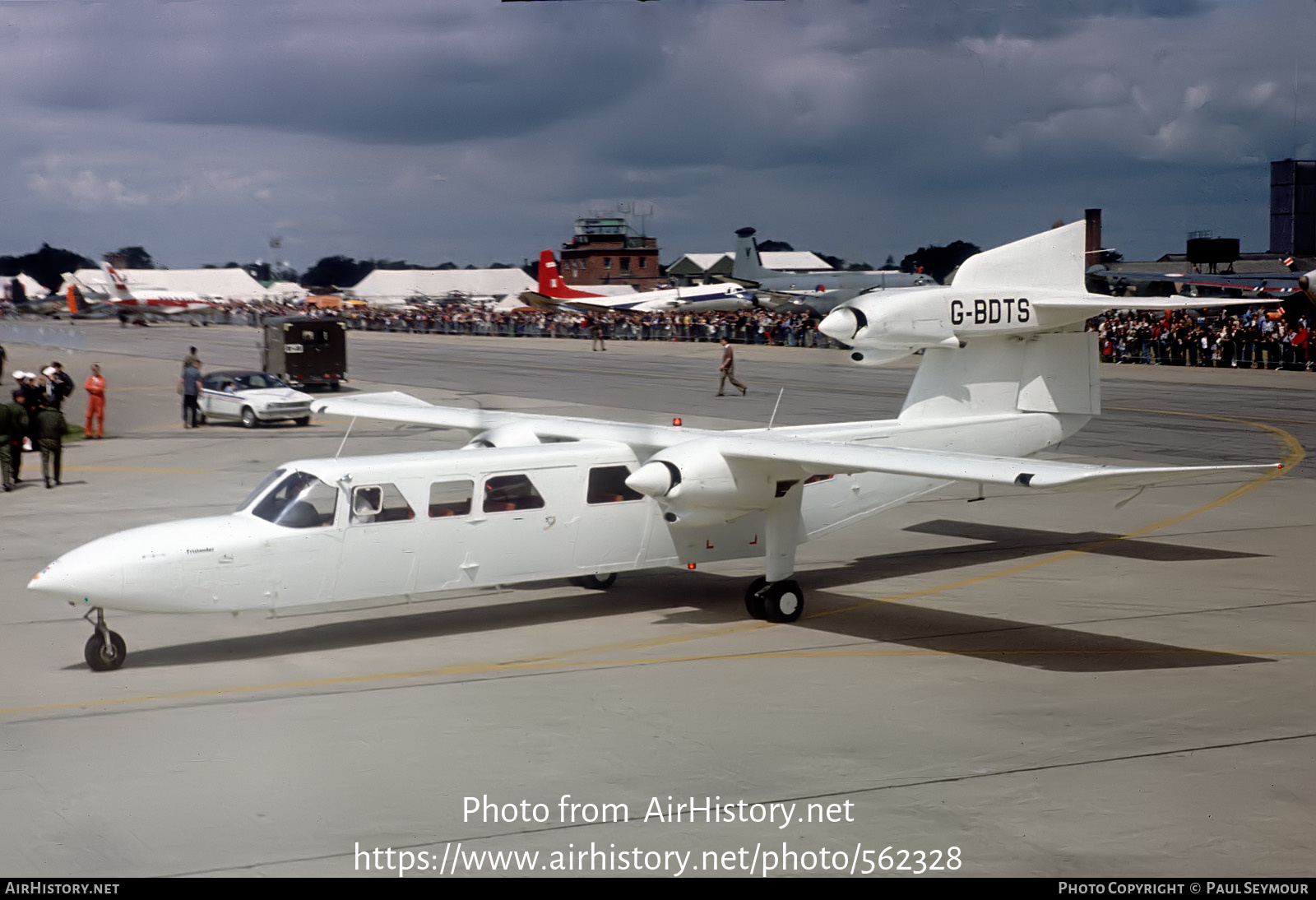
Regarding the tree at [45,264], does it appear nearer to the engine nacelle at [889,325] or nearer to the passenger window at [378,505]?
the passenger window at [378,505]

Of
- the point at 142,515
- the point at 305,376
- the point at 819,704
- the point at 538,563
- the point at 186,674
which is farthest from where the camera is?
the point at 305,376

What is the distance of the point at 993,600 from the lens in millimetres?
16562

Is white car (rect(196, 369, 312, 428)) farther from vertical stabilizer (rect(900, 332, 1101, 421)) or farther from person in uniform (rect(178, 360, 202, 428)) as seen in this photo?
vertical stabilizer (rect(900, 332, 1101, 421))

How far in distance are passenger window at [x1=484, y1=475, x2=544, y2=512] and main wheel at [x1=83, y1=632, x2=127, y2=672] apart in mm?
4362

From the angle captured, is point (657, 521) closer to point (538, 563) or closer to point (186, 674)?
point (538, 563)

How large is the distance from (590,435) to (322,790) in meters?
7.53

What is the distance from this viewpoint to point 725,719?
37.8 feet

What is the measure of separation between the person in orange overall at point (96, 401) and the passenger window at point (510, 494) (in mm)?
23300

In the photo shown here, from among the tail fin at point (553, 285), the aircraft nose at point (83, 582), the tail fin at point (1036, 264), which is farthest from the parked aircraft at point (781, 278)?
the aircraft nose at point (83, 582)

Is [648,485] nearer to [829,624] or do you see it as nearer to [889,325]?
[829,624]

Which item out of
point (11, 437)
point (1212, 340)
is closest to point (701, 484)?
point (11, 437)

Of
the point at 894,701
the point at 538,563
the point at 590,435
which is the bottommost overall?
the point at 894,701

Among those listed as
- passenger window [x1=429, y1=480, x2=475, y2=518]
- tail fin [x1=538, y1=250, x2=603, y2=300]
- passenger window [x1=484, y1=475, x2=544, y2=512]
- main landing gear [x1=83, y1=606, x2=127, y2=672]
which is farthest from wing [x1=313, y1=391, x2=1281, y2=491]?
tail fin [x1=538, y1=250, x2=603, y2=300]
